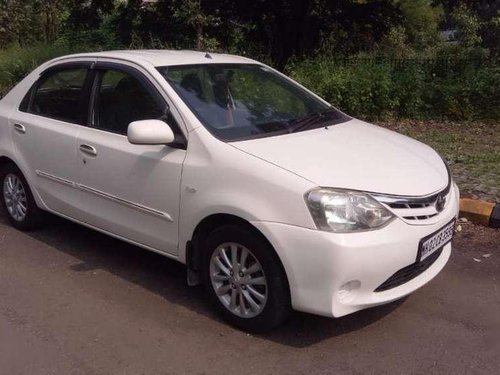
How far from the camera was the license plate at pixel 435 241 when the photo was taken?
354 cm

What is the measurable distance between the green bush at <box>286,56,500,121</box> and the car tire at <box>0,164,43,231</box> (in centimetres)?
523

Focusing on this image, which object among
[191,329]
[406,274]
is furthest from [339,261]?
[191,329]

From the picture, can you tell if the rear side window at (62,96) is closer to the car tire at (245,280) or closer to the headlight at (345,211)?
the car tire at (245,280)

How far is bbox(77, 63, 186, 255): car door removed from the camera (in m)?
3.98

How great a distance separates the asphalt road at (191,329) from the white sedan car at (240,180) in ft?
0.78

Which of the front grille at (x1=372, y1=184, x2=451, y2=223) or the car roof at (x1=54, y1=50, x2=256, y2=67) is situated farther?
the car roof at (x1=54, y1=50, x2=256, y2=67)

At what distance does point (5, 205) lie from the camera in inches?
221

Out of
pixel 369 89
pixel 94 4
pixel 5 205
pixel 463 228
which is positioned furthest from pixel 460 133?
pixel 94 4

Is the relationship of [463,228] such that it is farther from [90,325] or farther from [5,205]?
[5,205]

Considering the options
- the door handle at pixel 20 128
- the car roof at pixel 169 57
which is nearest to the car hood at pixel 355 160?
the car roof at pixel 169 57

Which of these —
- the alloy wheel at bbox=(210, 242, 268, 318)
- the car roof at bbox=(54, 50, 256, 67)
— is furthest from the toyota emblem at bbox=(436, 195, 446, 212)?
the car roof at bbox=(54, 50, 256, 67)

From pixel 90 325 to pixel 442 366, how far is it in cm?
206

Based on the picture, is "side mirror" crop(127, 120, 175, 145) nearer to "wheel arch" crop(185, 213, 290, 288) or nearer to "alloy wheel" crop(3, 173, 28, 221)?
"wheel arch" crop(185, 213, 290, 288)

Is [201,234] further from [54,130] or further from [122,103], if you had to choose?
[54,130]
